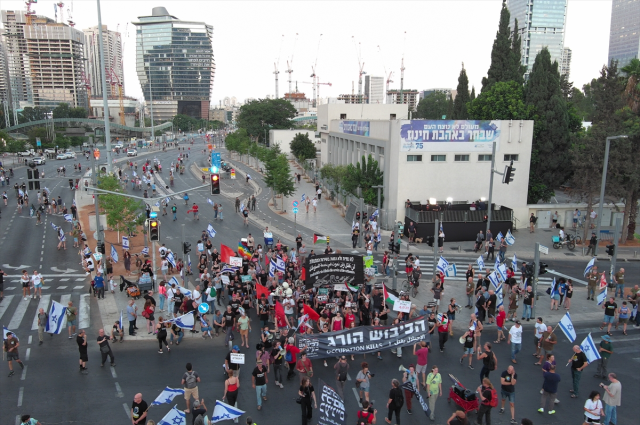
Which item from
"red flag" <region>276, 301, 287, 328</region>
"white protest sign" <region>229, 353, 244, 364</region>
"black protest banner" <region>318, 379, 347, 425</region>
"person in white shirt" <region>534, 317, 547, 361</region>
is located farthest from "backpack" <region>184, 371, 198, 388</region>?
"person in white shirt" <region>534, 317, 547, 361</region>

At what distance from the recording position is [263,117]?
119750 mm

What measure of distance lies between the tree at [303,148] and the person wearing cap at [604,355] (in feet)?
239

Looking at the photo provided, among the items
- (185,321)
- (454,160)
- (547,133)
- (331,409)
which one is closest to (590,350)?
(331,409)

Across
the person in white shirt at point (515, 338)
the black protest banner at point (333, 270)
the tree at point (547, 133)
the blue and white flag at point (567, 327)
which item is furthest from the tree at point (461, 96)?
the person in white shirt at point (515, 338)

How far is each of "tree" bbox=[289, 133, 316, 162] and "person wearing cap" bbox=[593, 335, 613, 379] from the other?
239 ft

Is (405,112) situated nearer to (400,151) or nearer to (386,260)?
(400,151)

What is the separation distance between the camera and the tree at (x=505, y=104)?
4194 centimetres

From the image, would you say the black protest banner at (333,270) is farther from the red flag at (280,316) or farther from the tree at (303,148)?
the tree at (303,148)

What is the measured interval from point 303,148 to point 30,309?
68.2 meters

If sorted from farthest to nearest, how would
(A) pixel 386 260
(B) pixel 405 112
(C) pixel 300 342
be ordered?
(B) pixel 405 112
(A) pixel 386 260
(C) pixel 300 342

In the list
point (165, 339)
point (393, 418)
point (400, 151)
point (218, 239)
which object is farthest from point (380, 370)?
point (400, 151)

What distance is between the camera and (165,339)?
1664 cm

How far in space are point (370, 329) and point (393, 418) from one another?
313cm

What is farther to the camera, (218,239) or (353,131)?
(353,131)
